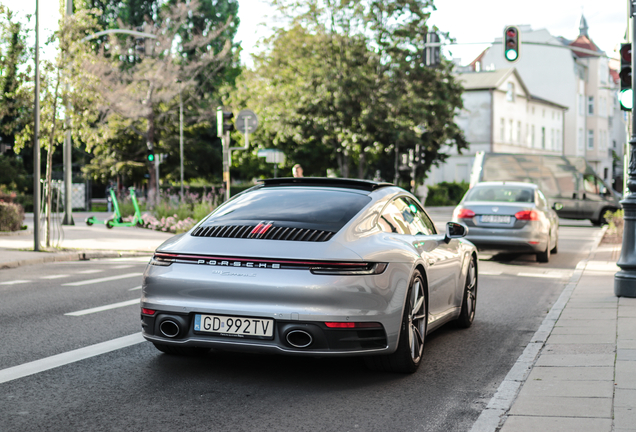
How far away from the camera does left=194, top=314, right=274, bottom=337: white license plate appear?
5082 mm

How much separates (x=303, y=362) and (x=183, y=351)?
906 mm

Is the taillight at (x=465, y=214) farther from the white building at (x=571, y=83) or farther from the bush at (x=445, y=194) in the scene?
the white building at (x=571, y=83)

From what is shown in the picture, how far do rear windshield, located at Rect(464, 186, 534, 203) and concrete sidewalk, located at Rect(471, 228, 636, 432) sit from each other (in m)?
6.79

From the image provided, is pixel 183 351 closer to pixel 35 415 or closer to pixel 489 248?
pixel 35 415

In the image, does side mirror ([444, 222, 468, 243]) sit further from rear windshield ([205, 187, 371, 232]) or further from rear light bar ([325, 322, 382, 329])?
rear light bar ([325, 322, 382, 329])

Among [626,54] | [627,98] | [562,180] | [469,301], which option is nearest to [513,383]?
[469,301]

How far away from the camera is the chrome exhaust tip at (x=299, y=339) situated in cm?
507

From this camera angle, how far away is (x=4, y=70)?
671 inches

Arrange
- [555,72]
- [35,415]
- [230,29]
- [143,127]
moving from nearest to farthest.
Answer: [35,415]
[143,127]
[230,29]
[555,72]

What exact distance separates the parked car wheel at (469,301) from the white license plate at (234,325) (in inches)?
122

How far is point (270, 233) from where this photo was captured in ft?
17.7

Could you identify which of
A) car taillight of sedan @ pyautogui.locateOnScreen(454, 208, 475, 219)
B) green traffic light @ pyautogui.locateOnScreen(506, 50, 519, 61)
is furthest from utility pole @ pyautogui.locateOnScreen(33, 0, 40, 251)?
green traffic light @ pyautogui.locateOnScreen(506, 50, 519, 61)

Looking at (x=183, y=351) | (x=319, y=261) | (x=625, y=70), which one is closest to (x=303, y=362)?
(x=183, y=351)

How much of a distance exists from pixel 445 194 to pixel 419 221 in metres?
52.4
